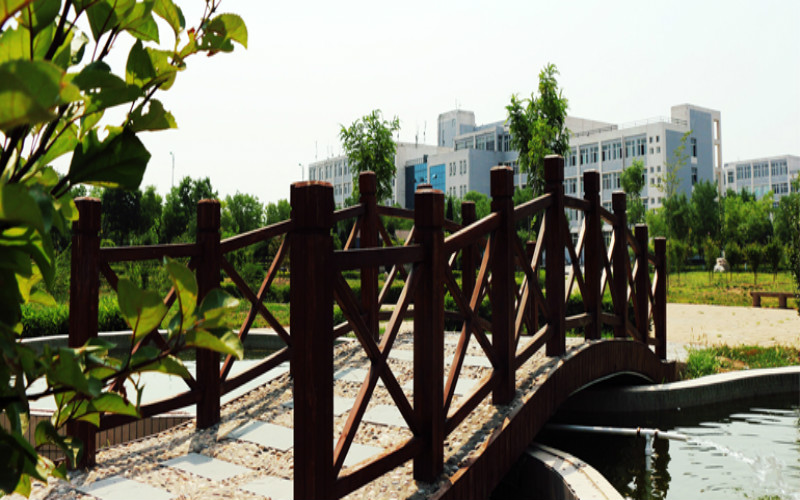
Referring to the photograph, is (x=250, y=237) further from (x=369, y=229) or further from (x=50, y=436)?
(x=50, y=436)

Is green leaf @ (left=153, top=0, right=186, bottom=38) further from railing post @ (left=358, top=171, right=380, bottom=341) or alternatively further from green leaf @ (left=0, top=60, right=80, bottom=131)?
railing post @ (left=358, top=171, right=380, bottom=341)

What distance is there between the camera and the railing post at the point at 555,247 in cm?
482

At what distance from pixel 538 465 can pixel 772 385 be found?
5012mm

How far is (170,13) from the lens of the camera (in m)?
0.77

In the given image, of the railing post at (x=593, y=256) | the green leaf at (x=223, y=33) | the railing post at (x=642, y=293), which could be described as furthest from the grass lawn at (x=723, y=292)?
the green leaf at (x=223, y=33)

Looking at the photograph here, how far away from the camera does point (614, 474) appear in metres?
5.31

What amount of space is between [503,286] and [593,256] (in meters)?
1.90

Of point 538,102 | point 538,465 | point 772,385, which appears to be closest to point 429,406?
point 538,465

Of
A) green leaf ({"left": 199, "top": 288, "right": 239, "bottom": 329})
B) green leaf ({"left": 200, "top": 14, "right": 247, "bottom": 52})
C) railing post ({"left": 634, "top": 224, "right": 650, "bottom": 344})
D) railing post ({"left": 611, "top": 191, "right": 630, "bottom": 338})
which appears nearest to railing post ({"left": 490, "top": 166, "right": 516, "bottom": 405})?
railing post ({"left": 611, "top": 191, "right": 630, "bottom": 338})

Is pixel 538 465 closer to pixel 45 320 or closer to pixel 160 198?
pixel 45 320

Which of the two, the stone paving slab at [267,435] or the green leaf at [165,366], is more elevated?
the green leaf at [165,366]

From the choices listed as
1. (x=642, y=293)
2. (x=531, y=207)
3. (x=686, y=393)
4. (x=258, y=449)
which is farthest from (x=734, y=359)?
(x=258, y=449)

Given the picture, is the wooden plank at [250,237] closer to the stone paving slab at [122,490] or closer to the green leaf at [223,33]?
the stone paving slab at [122,490]

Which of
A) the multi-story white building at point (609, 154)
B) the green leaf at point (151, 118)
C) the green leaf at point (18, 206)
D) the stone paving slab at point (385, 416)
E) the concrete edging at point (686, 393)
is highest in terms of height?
the multi-story white building at point (609, 154)
